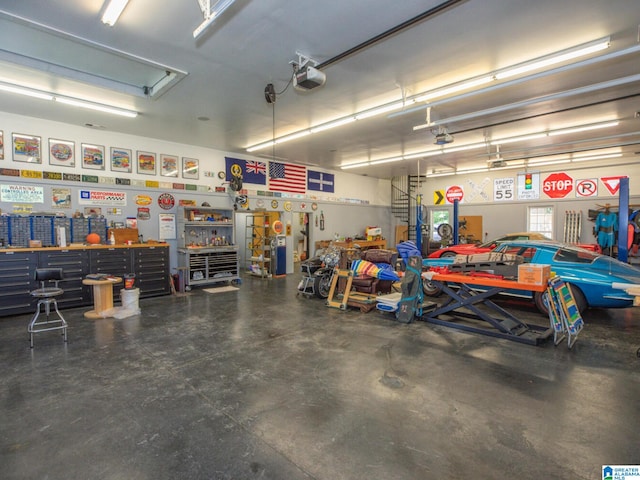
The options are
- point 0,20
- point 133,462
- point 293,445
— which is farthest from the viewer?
point 0,20

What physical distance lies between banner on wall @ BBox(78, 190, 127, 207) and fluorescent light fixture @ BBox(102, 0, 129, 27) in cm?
492

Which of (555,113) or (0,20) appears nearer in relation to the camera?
(0,20)

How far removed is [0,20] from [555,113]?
8557 millimetres

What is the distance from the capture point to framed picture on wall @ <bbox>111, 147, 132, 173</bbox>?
760 cm

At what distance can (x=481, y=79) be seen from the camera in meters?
4.85

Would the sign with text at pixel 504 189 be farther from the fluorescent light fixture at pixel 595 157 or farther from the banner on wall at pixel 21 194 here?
the banner on wall at pixel 21 194

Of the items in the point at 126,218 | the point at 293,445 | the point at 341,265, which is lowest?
the point at 293,445

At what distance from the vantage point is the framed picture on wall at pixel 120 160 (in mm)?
7598

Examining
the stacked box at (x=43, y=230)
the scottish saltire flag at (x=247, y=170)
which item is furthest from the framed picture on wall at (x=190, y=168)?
the stacked box at (x=43, y=230)

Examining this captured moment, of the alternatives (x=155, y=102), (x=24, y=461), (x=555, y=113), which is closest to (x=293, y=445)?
(x=24, y=461)

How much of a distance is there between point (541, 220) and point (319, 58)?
37.5 feet

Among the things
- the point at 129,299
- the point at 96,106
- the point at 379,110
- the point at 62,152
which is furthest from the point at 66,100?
the point at 379,110

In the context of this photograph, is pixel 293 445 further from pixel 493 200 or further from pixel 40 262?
pixel 493 200

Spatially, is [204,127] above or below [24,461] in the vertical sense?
above
